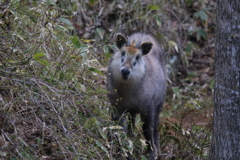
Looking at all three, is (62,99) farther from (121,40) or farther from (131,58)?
(121,40)

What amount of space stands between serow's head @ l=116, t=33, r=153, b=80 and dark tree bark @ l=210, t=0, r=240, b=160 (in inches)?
49.5

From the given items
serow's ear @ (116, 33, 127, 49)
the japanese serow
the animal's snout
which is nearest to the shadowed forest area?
the japanese serow

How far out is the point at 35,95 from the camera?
4250mm

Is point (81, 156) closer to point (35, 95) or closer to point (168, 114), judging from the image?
point (35, 95)

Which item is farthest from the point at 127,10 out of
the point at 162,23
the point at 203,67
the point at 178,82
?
the point at 203,67

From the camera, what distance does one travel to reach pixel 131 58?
4.97 metres

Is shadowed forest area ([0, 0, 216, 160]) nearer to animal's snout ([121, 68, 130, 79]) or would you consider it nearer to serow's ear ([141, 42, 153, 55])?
animal's snout ([121, 68, 130, 79])

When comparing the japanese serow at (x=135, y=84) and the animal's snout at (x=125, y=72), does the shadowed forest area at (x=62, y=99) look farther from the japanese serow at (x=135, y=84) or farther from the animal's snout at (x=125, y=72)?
the animal's snout at (x=125, y=72)

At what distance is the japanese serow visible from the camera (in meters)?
5.01

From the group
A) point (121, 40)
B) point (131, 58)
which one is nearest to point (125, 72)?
point (131, 58)

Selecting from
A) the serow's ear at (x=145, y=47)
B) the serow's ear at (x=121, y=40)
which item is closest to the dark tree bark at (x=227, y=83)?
the serow's ear at (x=145, y=47)

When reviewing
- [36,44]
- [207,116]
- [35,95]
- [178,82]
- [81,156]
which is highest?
[36,44]

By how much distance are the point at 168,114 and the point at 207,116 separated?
1.25m

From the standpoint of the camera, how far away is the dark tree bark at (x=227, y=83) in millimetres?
3764
